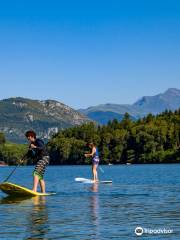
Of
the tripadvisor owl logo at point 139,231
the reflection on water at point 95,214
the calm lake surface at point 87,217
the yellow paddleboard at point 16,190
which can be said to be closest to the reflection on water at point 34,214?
the calm lake surface at point 87,217

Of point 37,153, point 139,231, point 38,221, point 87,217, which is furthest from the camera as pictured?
point 37,153

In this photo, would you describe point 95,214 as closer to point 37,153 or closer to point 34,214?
point 34,214

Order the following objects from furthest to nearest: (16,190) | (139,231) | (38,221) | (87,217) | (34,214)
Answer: (16,190)
(34,214)
(87,217)
(38,221)
(139,231)

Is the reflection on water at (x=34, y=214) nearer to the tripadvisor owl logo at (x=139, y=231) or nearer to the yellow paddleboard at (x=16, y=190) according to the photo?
the yellow paddleboard at (x=16, y=190)

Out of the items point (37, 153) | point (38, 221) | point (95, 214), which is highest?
point (37, 153)

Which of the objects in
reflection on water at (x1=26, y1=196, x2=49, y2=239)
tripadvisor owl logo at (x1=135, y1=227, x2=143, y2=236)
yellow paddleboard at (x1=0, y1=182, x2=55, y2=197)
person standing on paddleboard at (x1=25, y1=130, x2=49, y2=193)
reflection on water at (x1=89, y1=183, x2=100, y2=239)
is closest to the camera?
tripadvisor owl logo at (x1=135, y1=227, x2=143, y2=236)

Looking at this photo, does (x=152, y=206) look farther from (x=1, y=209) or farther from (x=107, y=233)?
(x=107, y=233)

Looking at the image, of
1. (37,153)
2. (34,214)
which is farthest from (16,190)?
(34,214)

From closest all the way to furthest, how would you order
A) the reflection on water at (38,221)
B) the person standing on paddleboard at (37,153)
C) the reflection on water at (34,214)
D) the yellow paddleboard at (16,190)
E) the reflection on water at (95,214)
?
the reflection on water at (38,221) < the reflection on water at (95,214) < the reflection on water at (34,214) < the person standing on paddleboard at (37,153) < the yellow paddleboard at (16,190)

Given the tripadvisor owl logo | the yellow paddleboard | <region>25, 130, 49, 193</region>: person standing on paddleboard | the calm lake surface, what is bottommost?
the tripadvisor owl logo

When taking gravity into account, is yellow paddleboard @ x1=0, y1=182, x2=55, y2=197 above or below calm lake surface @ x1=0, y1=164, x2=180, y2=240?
above

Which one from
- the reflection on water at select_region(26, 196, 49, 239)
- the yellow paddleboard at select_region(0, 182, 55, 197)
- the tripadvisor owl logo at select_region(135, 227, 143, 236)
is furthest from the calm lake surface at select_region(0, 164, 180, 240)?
Answer: the yellow paddleboard at select_region(0, 182, 55, 197)

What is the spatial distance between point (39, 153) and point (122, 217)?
9817mm

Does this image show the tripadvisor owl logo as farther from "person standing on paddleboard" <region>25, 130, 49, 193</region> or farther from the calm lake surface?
"person standing on paddleboard" <region>25, 130, 49, 193</region>
